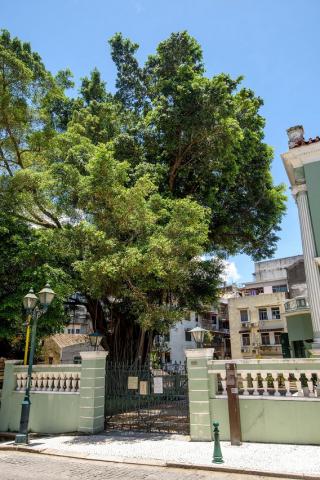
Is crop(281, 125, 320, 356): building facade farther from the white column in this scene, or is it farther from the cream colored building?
the cream colored building

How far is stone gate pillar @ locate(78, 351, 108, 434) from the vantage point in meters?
10.2

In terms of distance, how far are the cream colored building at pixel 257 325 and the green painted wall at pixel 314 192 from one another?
23.9 metres

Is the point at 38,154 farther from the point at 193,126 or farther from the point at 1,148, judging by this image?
the point at 193,126

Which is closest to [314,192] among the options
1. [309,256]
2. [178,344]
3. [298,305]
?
[309,256]

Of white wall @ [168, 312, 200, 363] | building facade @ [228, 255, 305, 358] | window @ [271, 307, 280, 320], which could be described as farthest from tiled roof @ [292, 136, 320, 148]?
white wall @ [168, 312, 200, 363]

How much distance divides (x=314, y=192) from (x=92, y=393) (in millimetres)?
10027

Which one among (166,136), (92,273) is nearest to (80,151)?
(166,136)

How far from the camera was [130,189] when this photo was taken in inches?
Answer: 504

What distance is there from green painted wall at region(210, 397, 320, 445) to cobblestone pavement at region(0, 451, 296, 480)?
2.22 m

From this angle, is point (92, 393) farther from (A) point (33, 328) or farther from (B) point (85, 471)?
(B) point (85, 471)

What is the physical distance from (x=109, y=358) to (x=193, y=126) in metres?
11.3

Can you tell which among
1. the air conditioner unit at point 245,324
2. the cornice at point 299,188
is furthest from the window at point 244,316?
the cornice at point 299,188

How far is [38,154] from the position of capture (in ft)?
64.3

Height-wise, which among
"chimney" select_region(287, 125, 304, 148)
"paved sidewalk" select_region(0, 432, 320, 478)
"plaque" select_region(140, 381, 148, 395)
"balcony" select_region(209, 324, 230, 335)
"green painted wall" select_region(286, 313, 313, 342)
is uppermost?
"chimney" select_region(287, 125, 304, 148)
